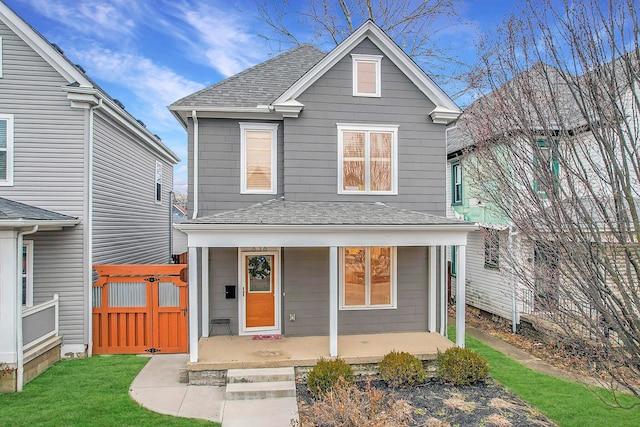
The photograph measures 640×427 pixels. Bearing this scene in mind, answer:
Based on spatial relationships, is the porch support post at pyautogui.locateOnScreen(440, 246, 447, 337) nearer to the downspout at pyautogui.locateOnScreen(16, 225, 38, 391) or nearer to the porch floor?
the porch floor

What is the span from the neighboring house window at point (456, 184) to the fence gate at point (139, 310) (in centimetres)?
1098

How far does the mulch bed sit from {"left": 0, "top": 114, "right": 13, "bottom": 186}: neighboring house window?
8102 mm

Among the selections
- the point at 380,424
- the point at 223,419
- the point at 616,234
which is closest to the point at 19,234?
the point at 223,419

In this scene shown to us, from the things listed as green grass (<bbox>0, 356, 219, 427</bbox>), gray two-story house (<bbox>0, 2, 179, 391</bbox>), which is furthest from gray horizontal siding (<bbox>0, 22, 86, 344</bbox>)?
green grass (<bbox>0, 356, 219, 427</bbox>)

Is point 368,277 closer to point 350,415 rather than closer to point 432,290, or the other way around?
point 432,290

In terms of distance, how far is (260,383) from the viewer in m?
7.52

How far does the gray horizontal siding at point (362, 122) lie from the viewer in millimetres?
9750

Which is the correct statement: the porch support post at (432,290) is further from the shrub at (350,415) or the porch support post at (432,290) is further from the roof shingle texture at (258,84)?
the roof shingle texture at (258,84)

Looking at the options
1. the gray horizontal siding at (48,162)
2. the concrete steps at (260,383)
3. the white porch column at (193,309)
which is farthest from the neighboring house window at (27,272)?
the concrete steps at (260,383)

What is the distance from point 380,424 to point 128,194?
1046 centimetres

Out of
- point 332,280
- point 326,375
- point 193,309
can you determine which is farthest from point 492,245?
point 193,309

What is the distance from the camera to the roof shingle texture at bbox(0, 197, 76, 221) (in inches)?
299

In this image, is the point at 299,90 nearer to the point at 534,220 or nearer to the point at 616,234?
the point at 534,220

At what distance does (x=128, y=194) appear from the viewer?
12.2 metres
